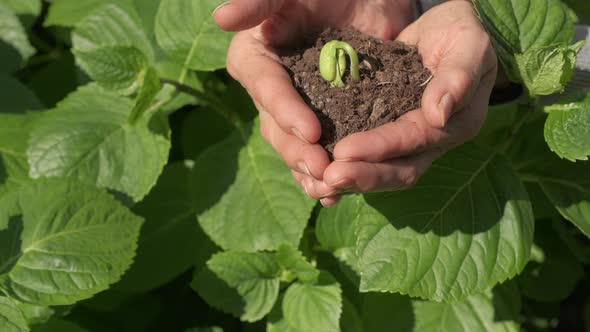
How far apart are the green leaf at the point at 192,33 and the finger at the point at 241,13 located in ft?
1.75

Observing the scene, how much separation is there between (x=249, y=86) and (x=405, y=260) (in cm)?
68

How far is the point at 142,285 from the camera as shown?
239 centimetres

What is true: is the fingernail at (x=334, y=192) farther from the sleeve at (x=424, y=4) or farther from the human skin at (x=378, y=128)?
the sleeve at (x=424, y=4)

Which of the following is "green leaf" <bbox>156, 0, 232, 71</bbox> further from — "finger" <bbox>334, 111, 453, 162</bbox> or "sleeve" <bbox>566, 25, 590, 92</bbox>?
"sleeve" <bbox>566, 25, 590, 92</bbox>

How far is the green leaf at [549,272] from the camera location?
8.72ft

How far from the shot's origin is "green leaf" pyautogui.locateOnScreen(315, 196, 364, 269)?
2.14 m

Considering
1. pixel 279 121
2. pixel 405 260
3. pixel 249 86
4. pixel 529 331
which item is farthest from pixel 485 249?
pixel 529 331

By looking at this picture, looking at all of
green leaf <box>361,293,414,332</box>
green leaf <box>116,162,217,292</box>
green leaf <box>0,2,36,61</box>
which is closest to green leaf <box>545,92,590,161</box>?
green leaf <box>361,293,414,332</box>

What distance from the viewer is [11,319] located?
70.8 inches

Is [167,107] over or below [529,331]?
over

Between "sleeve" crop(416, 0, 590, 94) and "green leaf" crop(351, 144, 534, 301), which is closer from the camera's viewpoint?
"green leaf" crop(351, 144, 534, 301)

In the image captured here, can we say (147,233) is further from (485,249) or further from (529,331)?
(529,331)

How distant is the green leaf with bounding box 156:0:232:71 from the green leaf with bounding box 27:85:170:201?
0.87 ft

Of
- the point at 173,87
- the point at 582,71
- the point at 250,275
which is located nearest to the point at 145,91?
the point at 173,87
